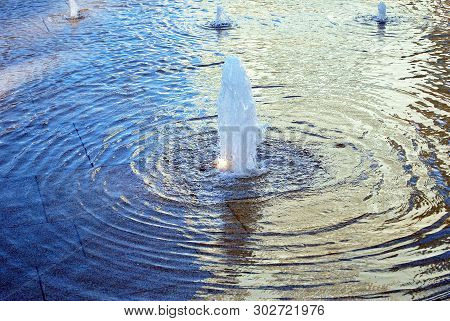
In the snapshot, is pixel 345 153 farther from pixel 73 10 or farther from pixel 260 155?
pixel 73 10

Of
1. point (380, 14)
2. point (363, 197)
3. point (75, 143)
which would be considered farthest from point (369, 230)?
point (380, 14)

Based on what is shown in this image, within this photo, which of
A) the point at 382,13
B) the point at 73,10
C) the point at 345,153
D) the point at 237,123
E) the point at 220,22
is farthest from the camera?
the point at 73,10

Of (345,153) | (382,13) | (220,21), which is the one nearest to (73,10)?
(220,21)

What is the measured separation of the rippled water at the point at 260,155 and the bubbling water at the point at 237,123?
0.24 meters

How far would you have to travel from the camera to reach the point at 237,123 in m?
7.34

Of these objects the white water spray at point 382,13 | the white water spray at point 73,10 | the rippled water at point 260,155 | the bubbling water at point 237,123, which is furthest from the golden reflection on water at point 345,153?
the white water spray at point 73,10

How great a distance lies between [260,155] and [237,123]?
0.47m

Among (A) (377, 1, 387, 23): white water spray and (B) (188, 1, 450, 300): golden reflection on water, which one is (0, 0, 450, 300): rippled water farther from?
(A) (377, 1, 387, 23): white water spray

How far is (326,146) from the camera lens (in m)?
7.75

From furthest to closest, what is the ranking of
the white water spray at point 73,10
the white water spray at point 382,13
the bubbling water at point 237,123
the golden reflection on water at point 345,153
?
1. the white water spray at point 73,10
2. the white water spray at point 382,13
3. the bubbling water at point 237,123
4. the golden reflection on water at point 345,153

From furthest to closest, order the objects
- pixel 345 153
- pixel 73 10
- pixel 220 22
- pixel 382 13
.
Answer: pixel 73 10
pixel 220 22
pixel 382 13
pixel 345 153

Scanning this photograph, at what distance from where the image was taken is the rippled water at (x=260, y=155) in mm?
5566

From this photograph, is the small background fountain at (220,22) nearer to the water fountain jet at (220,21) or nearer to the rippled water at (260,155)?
the water fountain jet at (220,21)

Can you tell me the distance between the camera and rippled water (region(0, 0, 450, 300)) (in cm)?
557
